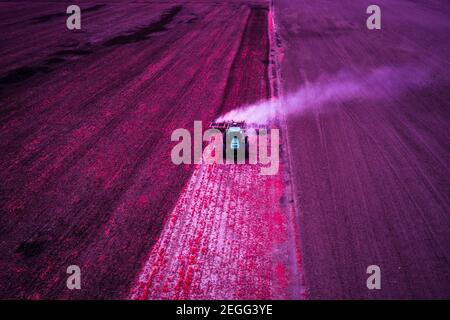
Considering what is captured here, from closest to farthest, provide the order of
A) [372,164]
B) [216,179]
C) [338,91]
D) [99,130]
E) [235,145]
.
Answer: [216,179] → [372,164] → [235,145] → [99,130] → [338,91]

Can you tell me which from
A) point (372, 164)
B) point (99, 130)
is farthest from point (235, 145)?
point (99, 130)

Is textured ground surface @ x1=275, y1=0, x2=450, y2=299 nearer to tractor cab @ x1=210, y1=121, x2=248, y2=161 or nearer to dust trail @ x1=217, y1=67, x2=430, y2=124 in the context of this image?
dust trail @ x1=217, y1=67, x2=430, y2=124

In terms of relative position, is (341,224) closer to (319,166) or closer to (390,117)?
(319,166)

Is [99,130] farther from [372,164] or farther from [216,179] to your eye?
[372,164]

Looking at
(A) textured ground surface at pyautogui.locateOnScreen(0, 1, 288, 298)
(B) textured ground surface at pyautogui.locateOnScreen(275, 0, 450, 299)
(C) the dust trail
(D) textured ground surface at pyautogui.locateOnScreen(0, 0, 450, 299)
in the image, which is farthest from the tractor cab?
(C) the dust trail

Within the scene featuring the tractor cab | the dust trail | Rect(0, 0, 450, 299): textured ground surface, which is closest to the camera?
Rect(0, 0, 450, 299): textured ground surface

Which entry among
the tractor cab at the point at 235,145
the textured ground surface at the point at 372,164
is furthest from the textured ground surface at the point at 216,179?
the tractor cab at the point at 235,145

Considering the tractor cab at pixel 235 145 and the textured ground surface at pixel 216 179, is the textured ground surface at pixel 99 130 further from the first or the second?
the tractor cab at pixel 235 145

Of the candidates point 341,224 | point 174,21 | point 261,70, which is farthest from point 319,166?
point 174,21

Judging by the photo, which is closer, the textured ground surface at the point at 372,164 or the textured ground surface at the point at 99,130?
the textured ground surface at the point at 372,164
